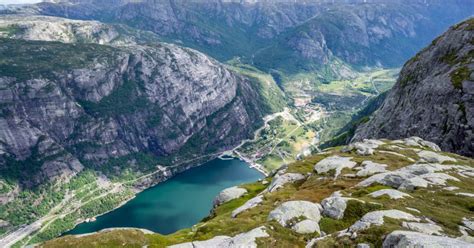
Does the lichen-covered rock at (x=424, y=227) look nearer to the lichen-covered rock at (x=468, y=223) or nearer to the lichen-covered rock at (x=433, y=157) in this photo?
the lichen-covered rock at (x=468, y=223)

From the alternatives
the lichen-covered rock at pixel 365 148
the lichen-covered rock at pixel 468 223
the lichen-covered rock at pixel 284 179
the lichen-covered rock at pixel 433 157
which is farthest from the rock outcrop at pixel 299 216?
the lichen-covered rock at pixel 365 148

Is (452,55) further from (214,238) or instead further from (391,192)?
(214,238)

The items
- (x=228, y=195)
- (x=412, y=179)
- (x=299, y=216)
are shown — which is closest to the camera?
(x=299, y=216)

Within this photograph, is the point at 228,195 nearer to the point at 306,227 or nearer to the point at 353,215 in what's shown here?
the point at 306,227

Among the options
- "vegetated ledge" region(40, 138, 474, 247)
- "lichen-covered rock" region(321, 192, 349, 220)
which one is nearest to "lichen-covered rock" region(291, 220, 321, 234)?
"vegetated ledge" region(40, 138, 474, 247)

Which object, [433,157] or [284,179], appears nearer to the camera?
[284,179]

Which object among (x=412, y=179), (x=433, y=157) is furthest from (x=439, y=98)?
(x=412, y=179)

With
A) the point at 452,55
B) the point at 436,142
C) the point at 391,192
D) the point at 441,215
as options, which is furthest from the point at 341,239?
the point at 452,55
